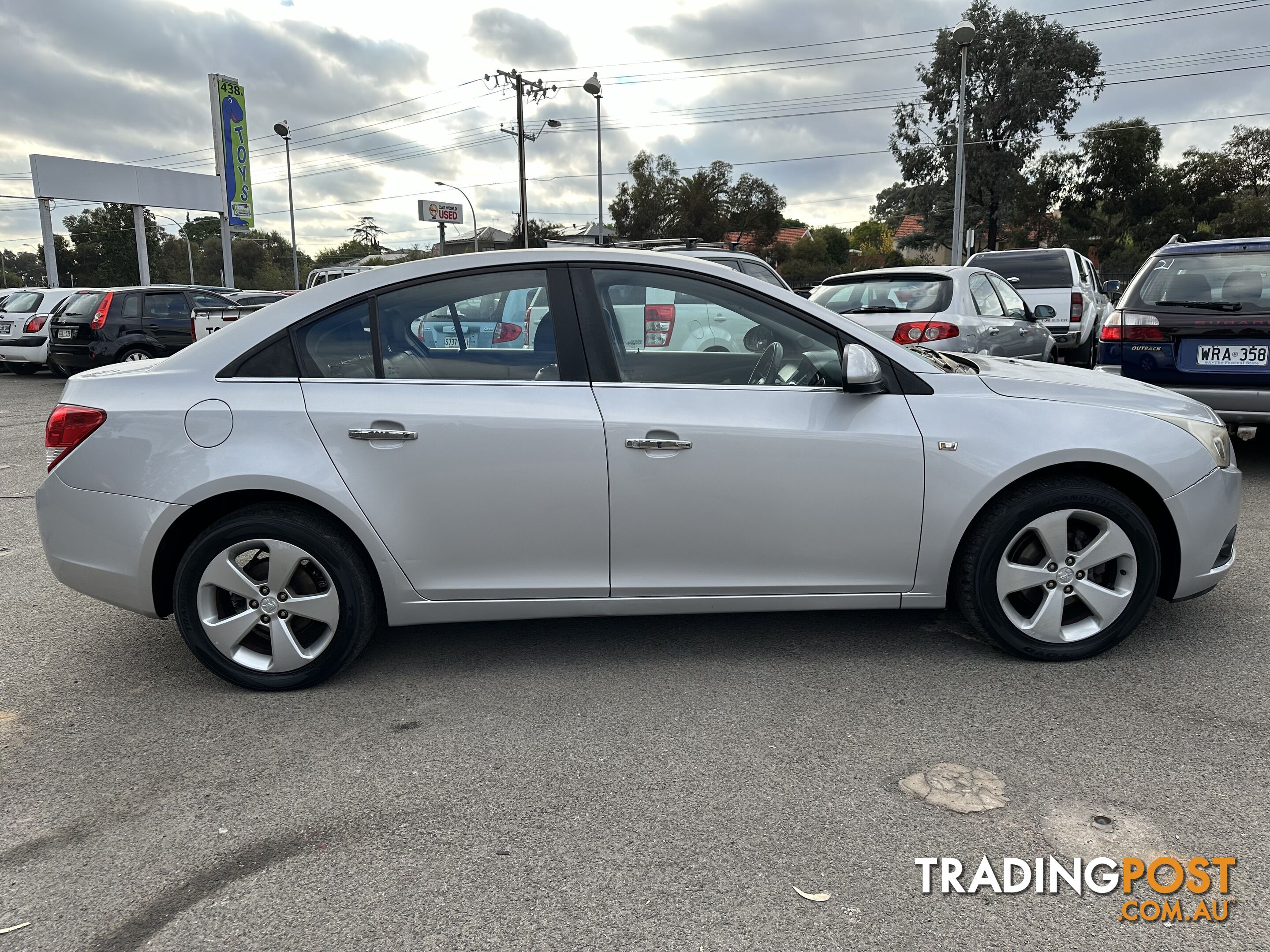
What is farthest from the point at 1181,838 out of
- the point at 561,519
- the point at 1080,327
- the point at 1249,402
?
the point at 1080,327

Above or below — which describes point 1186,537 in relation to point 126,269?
below

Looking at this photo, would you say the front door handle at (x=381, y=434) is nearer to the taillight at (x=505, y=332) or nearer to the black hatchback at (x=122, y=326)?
the taillight at (x=505, y=332)

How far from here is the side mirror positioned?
3248 mm

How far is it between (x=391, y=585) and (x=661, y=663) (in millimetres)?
1091

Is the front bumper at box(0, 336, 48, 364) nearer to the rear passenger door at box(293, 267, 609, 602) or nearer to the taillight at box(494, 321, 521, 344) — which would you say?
the rear passenger door at box(293, 267, 609, 602)

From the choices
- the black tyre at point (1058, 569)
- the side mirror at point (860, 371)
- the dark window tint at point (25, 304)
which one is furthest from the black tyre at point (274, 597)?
the dark window tint at point (25, 304)

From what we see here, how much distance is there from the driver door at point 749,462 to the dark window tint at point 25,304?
17156mm

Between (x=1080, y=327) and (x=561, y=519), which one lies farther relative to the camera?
→ (x=1080, y=327)

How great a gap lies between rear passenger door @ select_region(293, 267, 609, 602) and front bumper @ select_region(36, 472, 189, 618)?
72cm

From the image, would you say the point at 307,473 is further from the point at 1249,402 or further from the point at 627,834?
the point at 1249,402

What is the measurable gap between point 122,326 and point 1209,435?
48.7ft

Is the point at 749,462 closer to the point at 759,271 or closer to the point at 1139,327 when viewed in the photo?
the point at 1139,327

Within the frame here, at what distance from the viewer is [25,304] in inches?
658

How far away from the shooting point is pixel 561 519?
331 centimetres
